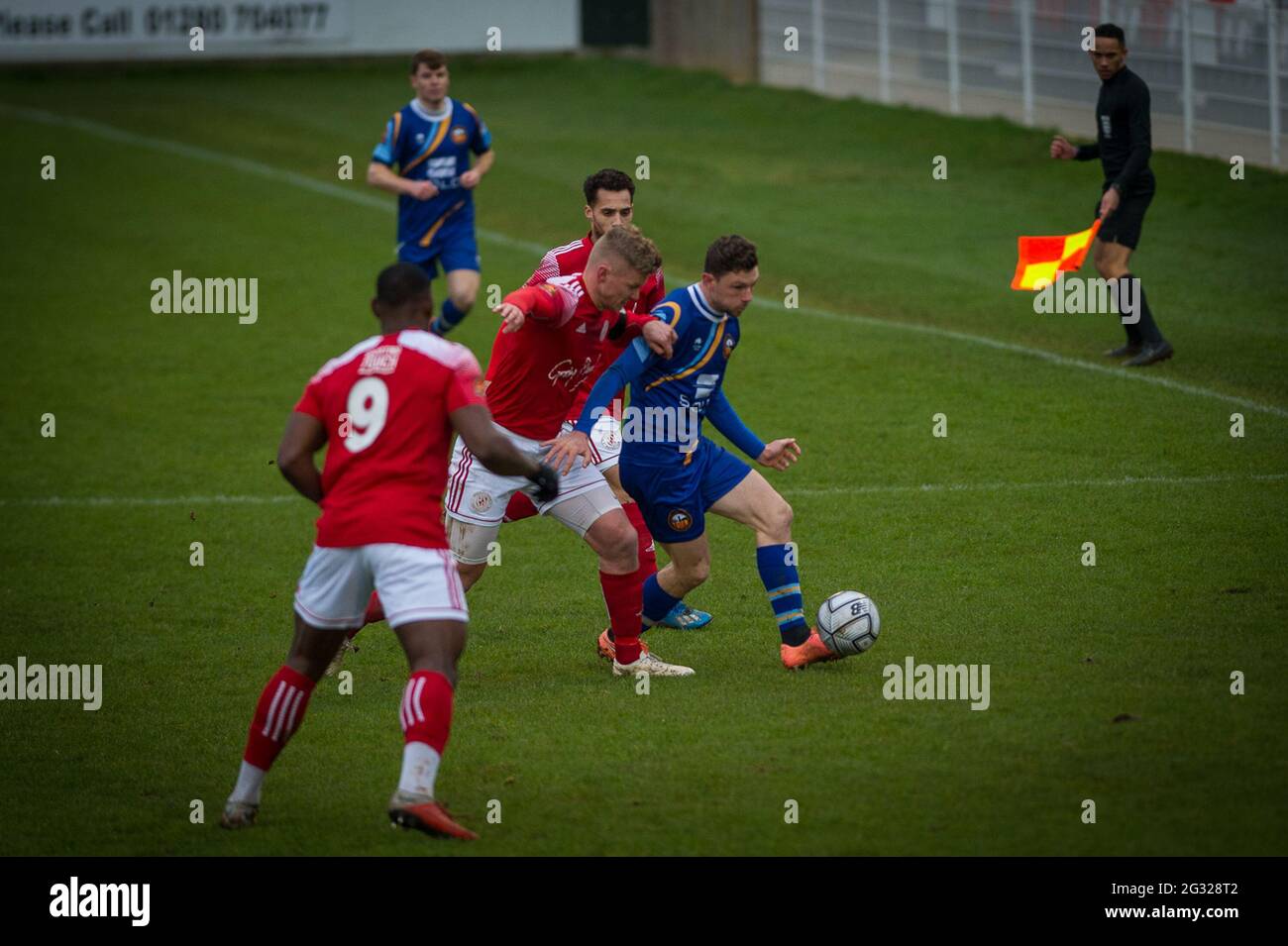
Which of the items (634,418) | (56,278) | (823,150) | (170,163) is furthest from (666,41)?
(634,418)

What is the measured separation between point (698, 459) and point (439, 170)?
7498 mm

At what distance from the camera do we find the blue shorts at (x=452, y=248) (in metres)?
15.9

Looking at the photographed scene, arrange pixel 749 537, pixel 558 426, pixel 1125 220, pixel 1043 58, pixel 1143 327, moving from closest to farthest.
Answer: pixel 558 426
pixel 749 537
pixel 1125 220
pixel 1143 327
pixel 1043 58

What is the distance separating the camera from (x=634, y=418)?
360 inches

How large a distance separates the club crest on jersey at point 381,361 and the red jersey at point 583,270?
2400mm

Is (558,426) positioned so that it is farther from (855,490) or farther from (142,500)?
(142,500)

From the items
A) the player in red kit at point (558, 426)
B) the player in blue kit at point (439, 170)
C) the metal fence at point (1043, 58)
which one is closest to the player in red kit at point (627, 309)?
the player in red kit at point (558, 426)

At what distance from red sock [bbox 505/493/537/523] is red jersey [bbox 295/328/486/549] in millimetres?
2814

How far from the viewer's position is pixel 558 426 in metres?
9.46

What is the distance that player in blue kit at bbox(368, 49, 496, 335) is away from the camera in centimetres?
1561

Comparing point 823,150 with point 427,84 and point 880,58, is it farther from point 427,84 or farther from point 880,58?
point 427,84

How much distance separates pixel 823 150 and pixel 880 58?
11.6 ft

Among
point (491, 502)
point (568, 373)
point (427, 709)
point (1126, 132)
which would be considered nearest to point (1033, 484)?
point (1126, 132)

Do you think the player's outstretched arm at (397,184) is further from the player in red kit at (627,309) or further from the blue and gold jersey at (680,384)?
the blue and gold jersey at (680,384)
